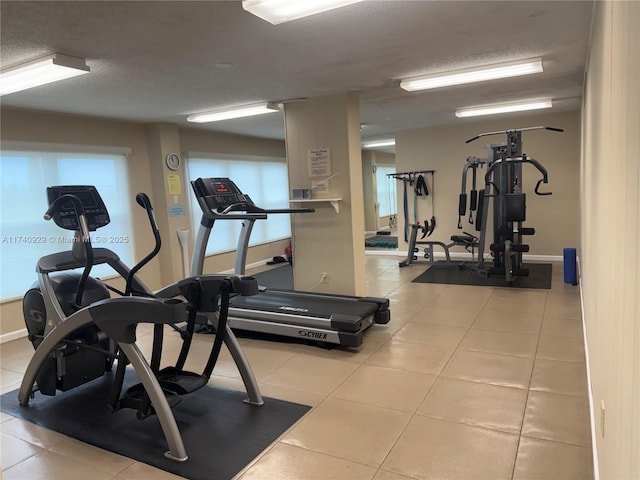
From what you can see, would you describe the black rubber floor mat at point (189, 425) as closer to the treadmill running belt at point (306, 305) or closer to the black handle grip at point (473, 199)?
the treadmill running belt at point (306, 305)

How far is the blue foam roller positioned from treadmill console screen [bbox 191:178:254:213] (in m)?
4.10

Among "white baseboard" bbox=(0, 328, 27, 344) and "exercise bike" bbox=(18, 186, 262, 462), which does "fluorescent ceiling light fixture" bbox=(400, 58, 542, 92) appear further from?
"white baseboard" bbox=(0, 328, 27, 344)

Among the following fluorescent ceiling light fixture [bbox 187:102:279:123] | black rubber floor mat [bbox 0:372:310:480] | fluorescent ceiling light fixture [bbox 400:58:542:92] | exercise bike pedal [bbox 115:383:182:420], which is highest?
fluorescent ceiling light fixture [bbox 187:102:279:123]

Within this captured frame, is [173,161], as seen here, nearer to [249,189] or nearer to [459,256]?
[249,189]

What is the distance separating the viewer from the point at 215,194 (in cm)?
373

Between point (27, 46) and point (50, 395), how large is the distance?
2347 millimetres

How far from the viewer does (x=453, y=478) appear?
83.6 inches

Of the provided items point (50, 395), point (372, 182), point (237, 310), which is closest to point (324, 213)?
point (237, 310)

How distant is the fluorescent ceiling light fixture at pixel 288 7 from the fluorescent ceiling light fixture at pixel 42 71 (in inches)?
59.6

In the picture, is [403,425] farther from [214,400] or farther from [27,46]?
[27,46]

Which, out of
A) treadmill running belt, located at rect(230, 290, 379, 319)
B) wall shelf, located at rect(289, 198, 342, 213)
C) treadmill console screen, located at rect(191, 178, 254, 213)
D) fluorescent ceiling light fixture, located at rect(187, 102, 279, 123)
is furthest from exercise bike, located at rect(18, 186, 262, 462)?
fluorescent ceiling light fixture, located at rect(187, 102, 279, 123)

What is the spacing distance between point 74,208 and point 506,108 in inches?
213

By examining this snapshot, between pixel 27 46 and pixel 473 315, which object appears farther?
pixel 473 315

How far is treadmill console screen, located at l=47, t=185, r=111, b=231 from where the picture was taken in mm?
3033
